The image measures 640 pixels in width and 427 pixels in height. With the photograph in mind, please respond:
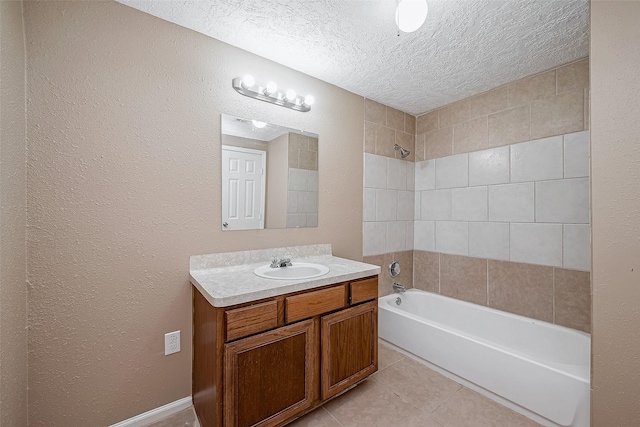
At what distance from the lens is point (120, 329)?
1.41 meters

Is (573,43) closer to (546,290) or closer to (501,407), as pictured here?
(546,290)

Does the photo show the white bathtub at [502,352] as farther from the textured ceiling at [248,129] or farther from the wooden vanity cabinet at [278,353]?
the textured ceiling at [248,129]

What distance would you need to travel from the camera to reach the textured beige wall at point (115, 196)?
1236mm

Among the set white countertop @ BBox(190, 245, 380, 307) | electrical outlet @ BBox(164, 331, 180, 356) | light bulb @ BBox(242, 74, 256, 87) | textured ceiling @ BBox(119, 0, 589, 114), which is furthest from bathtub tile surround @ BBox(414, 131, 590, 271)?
electrical outlet @ BBox(164, 331, 180, 356)

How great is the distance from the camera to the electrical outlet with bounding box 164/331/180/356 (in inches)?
60.4

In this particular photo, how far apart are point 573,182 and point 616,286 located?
1085 mm

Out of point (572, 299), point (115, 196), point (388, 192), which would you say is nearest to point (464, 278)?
point (572, 299)

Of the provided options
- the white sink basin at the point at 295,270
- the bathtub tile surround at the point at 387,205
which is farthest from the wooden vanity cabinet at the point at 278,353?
the bathtub tile surround at the point at 387,205

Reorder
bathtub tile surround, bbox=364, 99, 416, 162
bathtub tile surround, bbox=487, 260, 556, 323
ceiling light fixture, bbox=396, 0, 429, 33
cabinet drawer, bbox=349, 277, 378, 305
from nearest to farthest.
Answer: ceiling light fixture, bbox=396, 0, 429, 33, cabinet drawer, bbox=349, 277, 378, 305, bathtub tile surround, bbox=487, 260, 556, 323, bathtub tile surround, bbox=364, 99, 416, 162

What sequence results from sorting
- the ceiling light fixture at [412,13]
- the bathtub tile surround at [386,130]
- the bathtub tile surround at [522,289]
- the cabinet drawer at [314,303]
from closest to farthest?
the ceiling light fixture at [412,13] → the cabinet drawer at [314,303] → the bathtub tile surround at [522,289] → the bathtub tile surround at [386,130]

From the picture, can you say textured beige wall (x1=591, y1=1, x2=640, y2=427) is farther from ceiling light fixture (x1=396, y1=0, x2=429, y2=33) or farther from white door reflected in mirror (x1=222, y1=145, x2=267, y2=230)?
white door reflected in mirror (x1=222, y1=145, x2=267, y2=230)

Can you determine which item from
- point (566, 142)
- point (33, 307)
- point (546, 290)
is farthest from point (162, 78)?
point (546, 290)

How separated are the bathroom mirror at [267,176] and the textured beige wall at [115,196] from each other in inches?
3.2

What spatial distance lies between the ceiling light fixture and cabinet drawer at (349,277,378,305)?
1.41m
